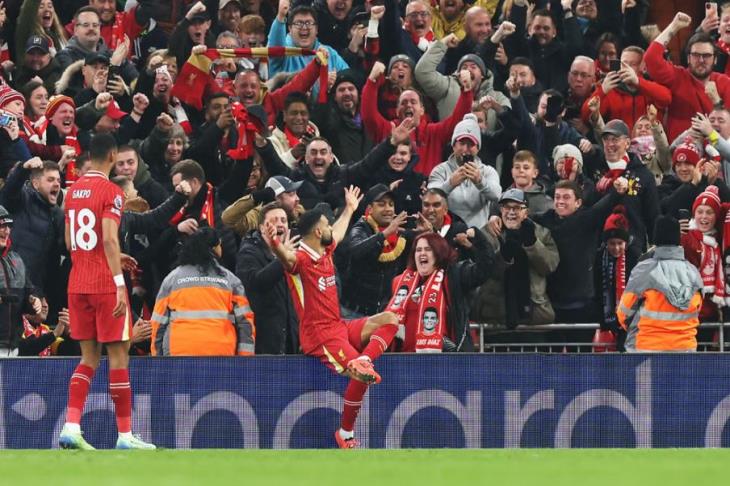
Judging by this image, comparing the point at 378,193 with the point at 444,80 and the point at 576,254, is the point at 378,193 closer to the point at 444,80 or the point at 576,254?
the point at 576,254

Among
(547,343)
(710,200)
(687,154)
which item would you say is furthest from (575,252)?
(687,154)

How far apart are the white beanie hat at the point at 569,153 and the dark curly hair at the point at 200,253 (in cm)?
420

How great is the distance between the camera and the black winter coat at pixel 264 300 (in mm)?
14812

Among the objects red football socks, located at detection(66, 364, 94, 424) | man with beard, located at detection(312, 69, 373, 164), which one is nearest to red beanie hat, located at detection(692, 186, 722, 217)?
man with beard, located at detection(312, 69, 373, 164)

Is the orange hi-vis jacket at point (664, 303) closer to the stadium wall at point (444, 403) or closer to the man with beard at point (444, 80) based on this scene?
the stadium wall at point (444, 403)

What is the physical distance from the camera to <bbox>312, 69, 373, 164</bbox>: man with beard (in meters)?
17.9

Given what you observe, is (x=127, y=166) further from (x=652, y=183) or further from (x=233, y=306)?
(x=652, y=183)

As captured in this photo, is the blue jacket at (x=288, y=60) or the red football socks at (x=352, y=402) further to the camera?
the blue jacket at (x=288, y=60)

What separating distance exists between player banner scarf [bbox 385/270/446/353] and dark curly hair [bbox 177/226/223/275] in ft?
5.24

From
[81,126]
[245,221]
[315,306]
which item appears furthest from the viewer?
[81,126]

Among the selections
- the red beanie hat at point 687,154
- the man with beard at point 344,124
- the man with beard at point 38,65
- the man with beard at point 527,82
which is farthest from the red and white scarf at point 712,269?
the man with beard at point 38,65
